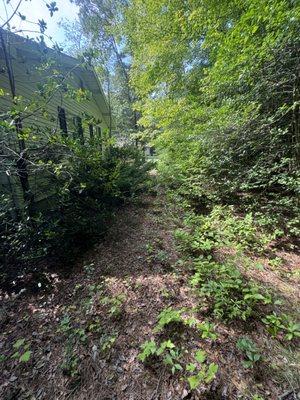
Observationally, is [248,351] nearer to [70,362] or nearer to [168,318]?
[168,318]

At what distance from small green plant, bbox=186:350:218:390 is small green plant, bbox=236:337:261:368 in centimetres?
30

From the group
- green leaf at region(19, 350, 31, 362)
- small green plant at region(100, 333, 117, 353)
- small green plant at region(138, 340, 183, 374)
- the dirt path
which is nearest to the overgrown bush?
the dirt path

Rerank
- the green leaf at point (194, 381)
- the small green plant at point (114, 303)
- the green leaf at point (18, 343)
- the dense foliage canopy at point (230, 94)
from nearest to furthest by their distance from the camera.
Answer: the green leaf at point (194, 381) → the green leaf at point (18, 343) → the small green plant at point (114, 303) → the dense foliage canopy at point (230, 94)

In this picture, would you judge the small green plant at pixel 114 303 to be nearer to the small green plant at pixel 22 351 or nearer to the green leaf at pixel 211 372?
the small green plant at pixel 22 351

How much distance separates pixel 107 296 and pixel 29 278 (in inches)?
57.9

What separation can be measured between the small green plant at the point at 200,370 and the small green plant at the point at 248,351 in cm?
30

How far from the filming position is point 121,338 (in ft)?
8.15

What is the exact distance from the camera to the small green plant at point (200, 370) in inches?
74.1

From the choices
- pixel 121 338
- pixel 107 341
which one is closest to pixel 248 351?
pixel 121 338

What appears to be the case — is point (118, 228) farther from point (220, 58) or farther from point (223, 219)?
point (220, 58)

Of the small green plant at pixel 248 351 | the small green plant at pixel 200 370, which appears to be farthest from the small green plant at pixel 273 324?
the small green plant at pixel 200 370

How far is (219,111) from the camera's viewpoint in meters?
5.46

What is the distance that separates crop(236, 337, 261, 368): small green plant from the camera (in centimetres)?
202

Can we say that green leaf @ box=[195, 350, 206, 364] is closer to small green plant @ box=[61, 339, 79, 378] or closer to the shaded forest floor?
the shaded forest floor
